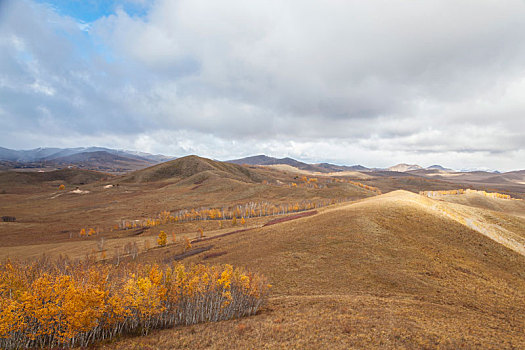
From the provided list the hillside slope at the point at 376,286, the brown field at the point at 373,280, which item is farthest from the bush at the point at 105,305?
the hillside slope at the point at 376,286

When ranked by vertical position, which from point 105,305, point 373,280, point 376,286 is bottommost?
point 376,286

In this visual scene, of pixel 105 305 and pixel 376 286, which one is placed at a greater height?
pixel 105 305

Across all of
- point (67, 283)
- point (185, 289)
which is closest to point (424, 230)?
point (185, 289)

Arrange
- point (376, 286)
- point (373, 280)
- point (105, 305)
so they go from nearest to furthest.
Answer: point (105, 305), point (376, 286), point (373, 280)

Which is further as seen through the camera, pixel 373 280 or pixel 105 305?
pixel 373 280

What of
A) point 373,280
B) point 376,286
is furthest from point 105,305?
point 373,280

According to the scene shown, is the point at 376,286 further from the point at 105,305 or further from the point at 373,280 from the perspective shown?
the point at 105,305

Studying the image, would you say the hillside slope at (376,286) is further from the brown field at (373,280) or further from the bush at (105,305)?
the bush at (105,305)

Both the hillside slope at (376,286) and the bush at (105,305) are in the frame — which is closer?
the bush at (105,305)

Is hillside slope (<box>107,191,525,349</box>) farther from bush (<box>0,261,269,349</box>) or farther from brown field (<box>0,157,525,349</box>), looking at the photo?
bush (<box>0,261,269,349</box>)

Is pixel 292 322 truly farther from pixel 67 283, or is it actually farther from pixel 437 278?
pixel 437 278

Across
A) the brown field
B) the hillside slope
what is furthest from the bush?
the hillside slope

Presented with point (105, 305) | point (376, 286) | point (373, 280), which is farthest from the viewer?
point (373, 280)

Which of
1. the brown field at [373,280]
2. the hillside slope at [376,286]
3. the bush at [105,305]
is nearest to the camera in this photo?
the bush at [105,305]
